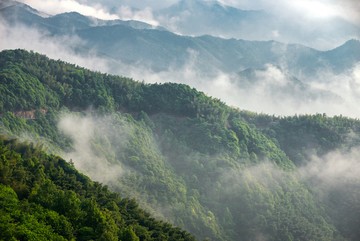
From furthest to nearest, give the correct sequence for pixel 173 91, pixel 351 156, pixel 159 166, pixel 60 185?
pixel 351 156 < pixel 173 91 < pixel 159 166 < pixel 60 185

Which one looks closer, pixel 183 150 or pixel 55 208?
pixel 55 208

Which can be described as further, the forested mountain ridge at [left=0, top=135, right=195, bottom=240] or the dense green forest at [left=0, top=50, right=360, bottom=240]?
the dense green forest at [left=0, top=50, right=360, bottom=240]

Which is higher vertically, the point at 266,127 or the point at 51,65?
the point at 266,127

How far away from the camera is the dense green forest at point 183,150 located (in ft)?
283

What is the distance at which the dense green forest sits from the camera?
86.3 meters

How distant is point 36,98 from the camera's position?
90.4 meters

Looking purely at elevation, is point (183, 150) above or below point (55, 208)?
above

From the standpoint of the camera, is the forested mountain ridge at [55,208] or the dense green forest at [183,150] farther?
the dense green forest at [183,150]

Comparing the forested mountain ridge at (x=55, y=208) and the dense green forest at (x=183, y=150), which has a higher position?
the dense green forest at (x=183, y=150)

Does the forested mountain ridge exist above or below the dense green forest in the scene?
below

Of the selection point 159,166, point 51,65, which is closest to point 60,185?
point 159,166

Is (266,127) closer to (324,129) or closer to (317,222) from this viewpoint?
(324,129)

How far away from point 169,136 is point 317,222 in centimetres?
5100

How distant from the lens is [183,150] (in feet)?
383
